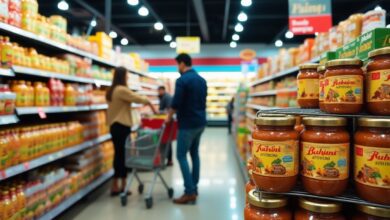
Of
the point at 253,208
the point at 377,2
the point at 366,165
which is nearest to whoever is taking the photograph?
the point at 366,165

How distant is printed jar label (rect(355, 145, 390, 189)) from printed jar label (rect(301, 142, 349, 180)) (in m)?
0.05

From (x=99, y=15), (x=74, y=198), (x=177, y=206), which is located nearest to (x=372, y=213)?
(x=177, y=206)

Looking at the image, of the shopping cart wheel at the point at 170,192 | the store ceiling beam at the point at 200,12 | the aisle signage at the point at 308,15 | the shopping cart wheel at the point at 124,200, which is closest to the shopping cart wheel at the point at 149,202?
the shopping cart wheel at the point at 124,200

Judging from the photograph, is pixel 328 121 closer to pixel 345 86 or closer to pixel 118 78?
pixel 345 86

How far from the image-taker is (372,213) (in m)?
1.32

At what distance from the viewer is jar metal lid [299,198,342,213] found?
1.39 metres

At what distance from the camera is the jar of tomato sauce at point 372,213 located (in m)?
1.29

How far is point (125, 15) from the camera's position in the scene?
42.3 ft

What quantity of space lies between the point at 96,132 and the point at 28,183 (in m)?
1.75

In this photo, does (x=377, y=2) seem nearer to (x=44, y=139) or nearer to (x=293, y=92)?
(x=293, y=92)

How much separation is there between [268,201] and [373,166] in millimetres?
469

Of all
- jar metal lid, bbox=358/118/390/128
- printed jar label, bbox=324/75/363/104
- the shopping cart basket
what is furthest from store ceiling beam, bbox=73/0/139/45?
jar metal lid, bbox=358/118/390/128

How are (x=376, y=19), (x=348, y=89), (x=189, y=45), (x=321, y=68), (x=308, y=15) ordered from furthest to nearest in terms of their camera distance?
1. (x=189, y=45)
2. (x=308, y=15)
3. (x=376, y=19)
4. (x=321, y=68)
5. (x=348, y=89)

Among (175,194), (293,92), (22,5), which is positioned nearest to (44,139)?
(22,5)
